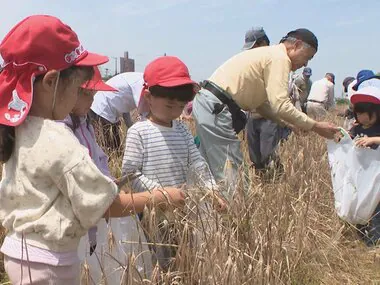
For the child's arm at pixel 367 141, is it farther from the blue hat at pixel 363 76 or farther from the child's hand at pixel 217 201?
the child's hand at pixel 217 201

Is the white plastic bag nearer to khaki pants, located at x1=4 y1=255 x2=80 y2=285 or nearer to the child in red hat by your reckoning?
the child in red hat

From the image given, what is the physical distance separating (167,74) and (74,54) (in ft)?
2.20

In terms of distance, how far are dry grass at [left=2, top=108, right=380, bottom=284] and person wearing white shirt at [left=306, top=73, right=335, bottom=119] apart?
3.82 m

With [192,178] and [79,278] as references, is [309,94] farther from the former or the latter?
[79,278]

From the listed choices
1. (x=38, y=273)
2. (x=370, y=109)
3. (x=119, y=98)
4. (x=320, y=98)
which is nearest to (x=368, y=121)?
(x=370, y=109)

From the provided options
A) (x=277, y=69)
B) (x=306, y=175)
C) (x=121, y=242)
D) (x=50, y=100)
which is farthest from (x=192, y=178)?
(x=306, y=175)

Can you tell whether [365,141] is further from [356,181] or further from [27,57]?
[27,57]

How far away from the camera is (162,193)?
3.82 ft

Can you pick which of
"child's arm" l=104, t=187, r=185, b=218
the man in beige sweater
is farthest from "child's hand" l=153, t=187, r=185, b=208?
the man in beige sweater

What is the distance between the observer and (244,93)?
2.43 m

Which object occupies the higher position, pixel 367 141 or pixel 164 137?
pixel 164 137

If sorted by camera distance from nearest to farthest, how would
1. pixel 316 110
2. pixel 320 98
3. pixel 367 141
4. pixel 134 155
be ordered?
pixel 134 155, pixel 367 141, pixel 316 110, pixel 320 98

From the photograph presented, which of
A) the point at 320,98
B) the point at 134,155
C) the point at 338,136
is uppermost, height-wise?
the point at 134,155

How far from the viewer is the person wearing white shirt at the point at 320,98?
651 centimetres
